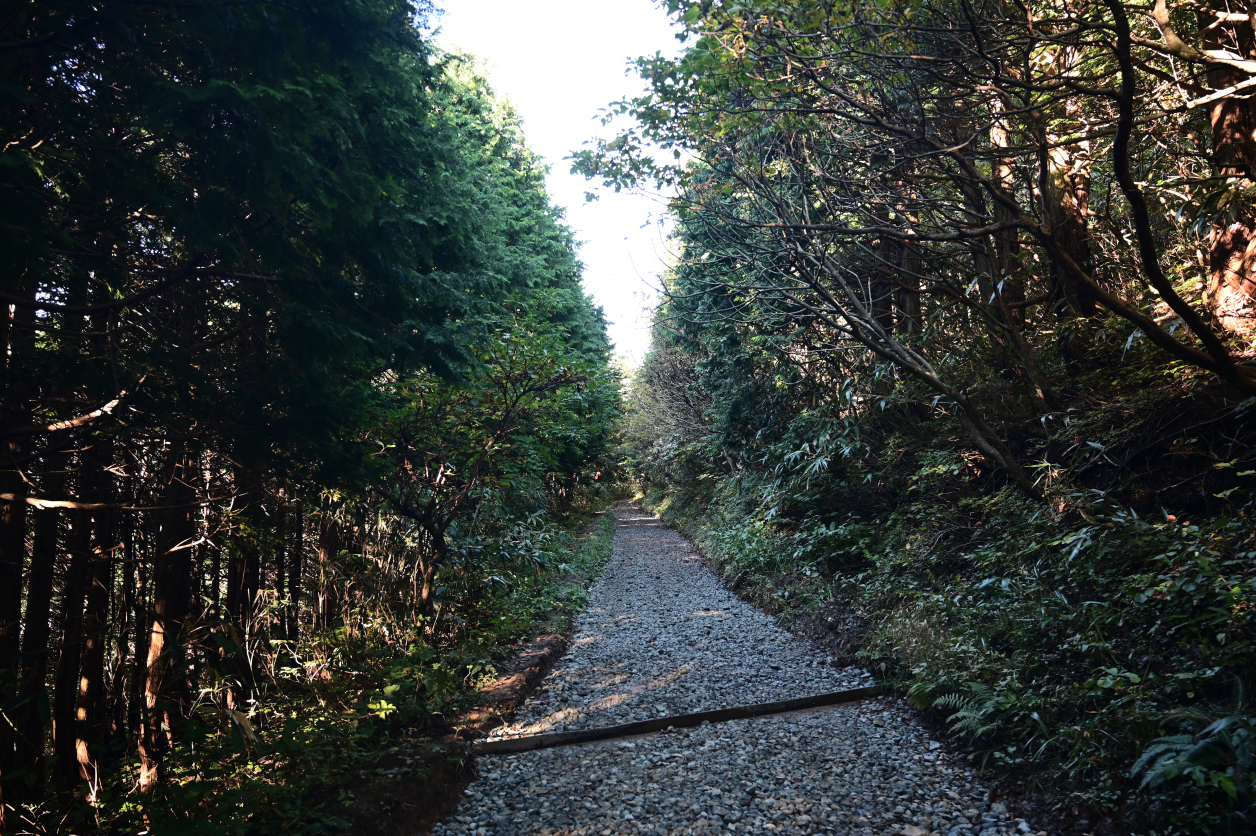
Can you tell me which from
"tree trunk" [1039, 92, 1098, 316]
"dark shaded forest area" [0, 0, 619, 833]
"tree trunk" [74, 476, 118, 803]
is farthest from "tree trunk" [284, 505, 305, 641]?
"tree trunk" [1039, 92, 1098, 316]

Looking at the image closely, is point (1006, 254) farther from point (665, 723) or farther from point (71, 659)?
point (71, 659)

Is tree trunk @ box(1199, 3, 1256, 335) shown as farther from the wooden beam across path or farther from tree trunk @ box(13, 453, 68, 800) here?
tree trunk @ box(13, 453, 68, 800)

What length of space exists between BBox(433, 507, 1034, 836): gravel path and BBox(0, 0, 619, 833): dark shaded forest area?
2.52ft

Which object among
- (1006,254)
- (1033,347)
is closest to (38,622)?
(1006,254)

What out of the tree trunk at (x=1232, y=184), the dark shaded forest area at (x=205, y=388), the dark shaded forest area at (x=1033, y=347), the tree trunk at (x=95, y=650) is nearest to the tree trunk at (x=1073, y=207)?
the dark shaded forest area at (x=1033, y=347)

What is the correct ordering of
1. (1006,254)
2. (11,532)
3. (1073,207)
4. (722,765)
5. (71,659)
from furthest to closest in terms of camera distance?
(1006,254) → (1073,207) → (722,765) → (71,659) → (11,532)

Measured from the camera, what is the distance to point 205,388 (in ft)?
10.9

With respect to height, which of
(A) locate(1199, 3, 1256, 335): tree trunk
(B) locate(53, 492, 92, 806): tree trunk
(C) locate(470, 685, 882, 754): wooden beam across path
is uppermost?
(A) locate(1199, 3, 1256, 335): tree trunk

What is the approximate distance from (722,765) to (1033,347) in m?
5.17

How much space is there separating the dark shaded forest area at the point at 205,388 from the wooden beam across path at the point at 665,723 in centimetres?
64

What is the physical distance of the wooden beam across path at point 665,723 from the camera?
4469 millimetres

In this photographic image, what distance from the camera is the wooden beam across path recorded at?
4.47 meters

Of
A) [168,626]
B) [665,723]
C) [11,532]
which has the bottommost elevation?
[665,723]

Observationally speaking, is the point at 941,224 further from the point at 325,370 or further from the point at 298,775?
the point at 298,775
